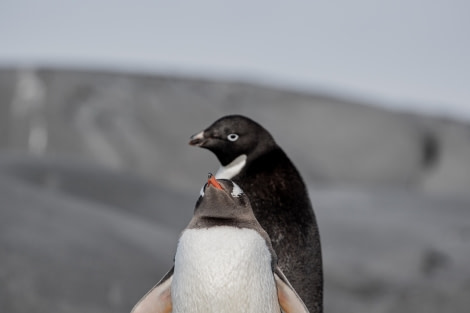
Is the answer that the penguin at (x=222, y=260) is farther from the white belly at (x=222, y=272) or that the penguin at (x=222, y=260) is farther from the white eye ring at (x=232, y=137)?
the white eye ring at (x=232, y=137)

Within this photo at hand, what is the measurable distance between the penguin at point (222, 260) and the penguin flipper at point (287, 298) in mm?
55

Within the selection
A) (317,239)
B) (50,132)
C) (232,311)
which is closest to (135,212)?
(50,132)

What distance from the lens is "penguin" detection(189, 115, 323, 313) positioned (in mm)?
4117

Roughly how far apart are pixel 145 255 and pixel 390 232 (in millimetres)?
4830

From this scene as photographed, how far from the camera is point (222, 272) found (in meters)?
3.37

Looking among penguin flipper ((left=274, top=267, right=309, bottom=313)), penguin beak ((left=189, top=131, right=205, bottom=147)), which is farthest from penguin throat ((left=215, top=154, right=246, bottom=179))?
penguin flipper ((left=274, top=267, right=309, bottom=313))

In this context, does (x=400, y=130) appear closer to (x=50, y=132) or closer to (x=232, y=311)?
(x=50, y=132)

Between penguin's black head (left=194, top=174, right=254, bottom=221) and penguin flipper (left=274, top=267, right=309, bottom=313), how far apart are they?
28 cm

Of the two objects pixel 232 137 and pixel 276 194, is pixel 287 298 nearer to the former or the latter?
pixel 276 194

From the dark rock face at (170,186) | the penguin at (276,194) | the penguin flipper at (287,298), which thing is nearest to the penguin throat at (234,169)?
the penguin at (276,194)

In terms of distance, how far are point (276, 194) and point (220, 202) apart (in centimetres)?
89

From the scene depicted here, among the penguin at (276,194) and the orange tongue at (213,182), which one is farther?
the penguin at (276,194)

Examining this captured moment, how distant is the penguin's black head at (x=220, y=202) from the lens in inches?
131

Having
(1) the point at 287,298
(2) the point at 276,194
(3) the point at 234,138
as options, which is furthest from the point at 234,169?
(1) the point at 287,298
